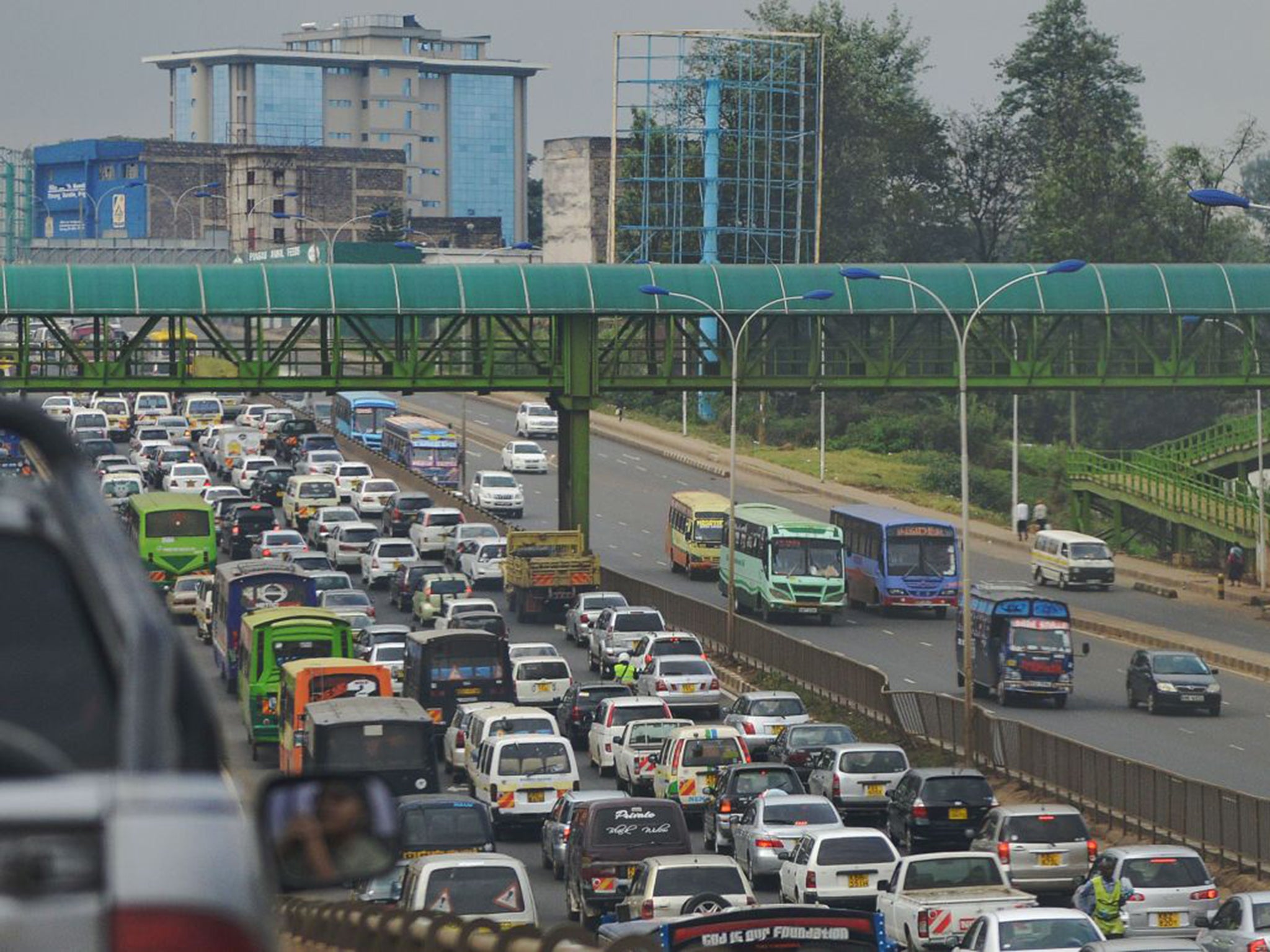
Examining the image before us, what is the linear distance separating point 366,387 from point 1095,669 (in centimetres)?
2024

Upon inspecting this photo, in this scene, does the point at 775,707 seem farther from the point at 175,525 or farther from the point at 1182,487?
the point at 1182,487

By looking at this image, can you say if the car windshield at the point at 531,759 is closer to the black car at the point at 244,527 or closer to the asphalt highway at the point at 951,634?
the asphalt highway at the point at 951,634

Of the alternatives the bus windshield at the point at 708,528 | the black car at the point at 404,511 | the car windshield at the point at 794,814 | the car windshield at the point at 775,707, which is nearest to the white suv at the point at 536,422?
the black car at the point at 404,511

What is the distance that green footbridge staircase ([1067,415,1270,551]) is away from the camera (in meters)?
79.6

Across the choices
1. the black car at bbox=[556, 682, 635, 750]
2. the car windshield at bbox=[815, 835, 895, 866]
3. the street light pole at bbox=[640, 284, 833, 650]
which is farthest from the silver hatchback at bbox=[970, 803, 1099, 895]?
the street light pole at bbox=[640, 284, 833, 650]

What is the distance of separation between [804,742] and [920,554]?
23194 millimetres

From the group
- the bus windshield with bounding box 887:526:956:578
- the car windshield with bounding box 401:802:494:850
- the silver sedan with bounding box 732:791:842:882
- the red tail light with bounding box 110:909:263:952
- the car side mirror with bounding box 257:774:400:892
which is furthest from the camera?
the bus windshield with bounding box 887:526:956:578

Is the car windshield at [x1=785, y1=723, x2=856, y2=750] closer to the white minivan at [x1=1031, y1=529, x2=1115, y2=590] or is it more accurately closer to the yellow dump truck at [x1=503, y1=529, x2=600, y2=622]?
the yellow dump truck at [x1=503, y1=529, x2=600, y2=622]

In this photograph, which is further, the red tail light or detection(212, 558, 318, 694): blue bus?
detection(212, 558, 318, 694): blue bus

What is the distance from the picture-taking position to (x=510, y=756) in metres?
38.2

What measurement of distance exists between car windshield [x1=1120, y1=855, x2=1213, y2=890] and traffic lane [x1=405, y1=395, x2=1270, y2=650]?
1282 inches

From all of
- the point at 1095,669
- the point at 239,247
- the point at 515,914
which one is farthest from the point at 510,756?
the point at 239,247

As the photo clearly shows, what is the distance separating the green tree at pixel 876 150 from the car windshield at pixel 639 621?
8094cm

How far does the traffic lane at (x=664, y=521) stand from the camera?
66812 mm
